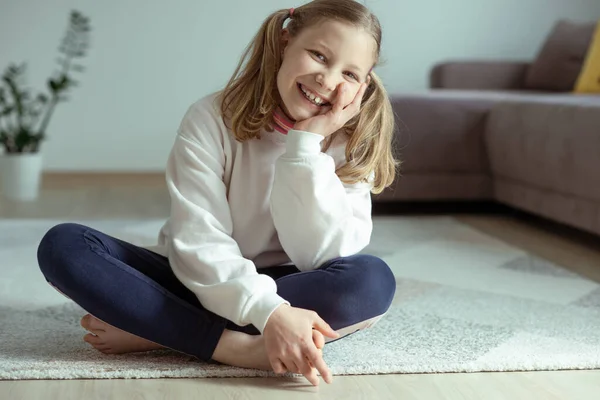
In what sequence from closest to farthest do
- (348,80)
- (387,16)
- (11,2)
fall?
(348,80), (11,2), (387,16)

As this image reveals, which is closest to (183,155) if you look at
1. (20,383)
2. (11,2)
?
(20,383)

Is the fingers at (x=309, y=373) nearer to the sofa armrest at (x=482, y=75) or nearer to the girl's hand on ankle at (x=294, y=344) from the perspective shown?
the girl's hand on ankle at (x=294, y=344)

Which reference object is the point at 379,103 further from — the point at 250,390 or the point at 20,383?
the point at 20,383

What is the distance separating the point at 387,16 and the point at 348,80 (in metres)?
3.01

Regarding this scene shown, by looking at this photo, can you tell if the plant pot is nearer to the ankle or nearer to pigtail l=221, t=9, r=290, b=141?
pigtail l=221, t=9, r=290, b=141

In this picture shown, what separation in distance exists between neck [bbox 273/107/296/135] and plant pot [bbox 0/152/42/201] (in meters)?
2.25

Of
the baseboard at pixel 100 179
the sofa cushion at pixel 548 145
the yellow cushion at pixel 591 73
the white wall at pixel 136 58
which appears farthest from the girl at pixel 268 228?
the white wall at pixel 136 58

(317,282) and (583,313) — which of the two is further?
(583,313)

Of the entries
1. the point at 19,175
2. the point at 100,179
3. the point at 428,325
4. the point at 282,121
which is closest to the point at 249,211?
the point at 282,121

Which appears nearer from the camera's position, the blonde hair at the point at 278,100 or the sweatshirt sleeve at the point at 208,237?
the sweatshirt sleeve at the point at 208,237

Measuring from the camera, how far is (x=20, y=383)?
1174 mm

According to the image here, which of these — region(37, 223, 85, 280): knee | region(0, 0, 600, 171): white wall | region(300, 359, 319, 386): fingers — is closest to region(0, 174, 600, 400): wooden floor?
region(300, 359, 319, 386): fingers

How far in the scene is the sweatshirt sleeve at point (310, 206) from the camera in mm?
1280

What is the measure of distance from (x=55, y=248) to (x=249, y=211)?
0.30m
